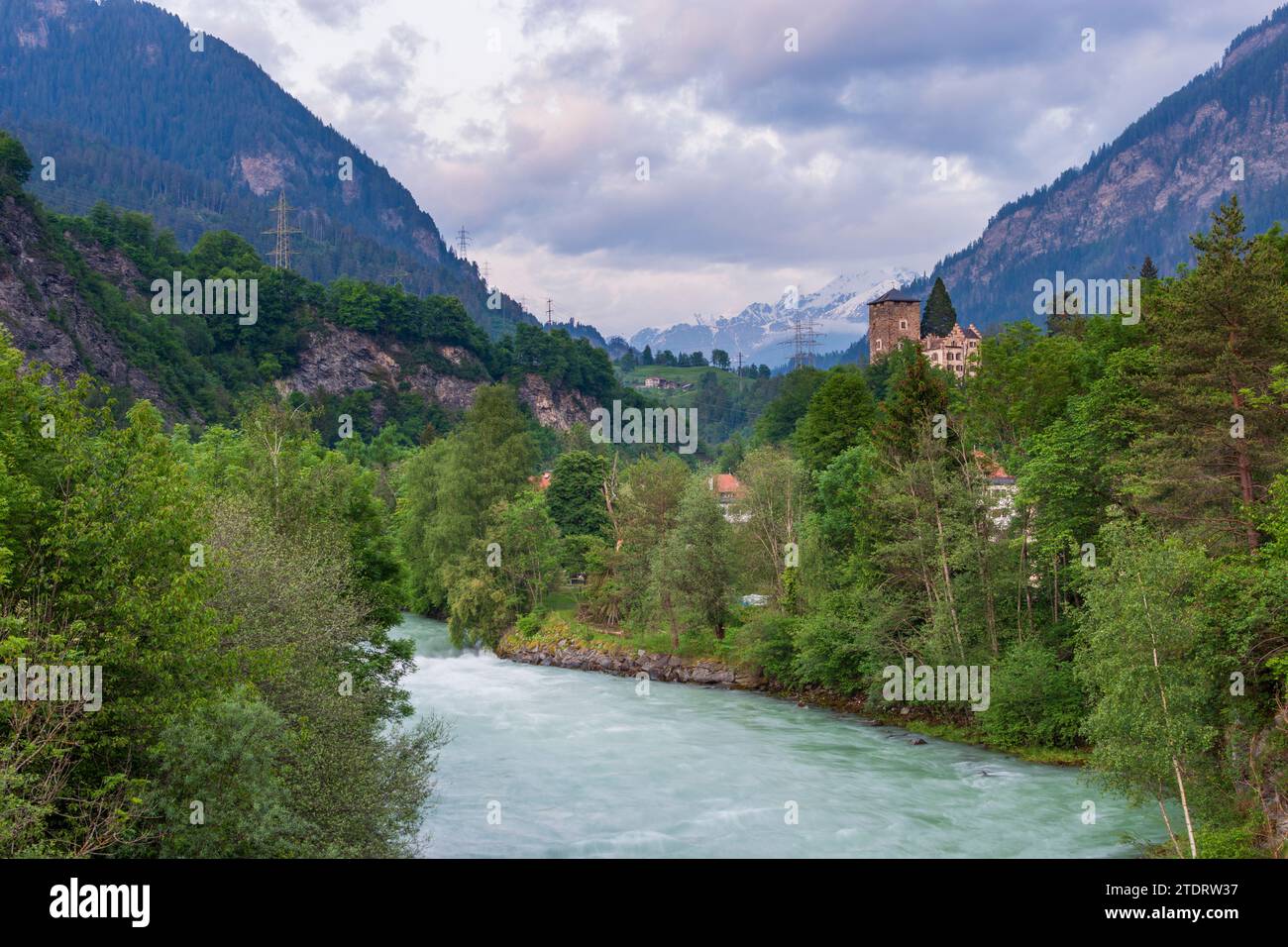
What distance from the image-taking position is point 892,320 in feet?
540

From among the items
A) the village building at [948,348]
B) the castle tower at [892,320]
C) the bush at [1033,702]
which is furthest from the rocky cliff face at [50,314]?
the castle tower at [892,320]

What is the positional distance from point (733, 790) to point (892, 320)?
141060 mm

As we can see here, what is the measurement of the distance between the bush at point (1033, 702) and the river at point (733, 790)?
122cm

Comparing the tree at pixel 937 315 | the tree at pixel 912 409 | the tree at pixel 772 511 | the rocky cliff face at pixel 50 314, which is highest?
the tree at pixel 937 315

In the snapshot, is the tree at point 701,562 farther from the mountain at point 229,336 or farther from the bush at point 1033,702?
the mountain at point 229,336

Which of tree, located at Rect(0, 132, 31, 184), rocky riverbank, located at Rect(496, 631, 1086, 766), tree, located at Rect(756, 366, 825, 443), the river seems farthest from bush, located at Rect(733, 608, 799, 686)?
tree, located at Rect(0, 132, 31, 184)

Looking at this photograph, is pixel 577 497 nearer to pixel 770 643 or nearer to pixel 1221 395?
pixel 770 643

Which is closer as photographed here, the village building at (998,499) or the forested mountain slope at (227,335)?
the village building at (998,499)

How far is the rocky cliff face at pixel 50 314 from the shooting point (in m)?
101

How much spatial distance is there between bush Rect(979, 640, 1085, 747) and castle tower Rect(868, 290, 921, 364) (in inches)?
5087

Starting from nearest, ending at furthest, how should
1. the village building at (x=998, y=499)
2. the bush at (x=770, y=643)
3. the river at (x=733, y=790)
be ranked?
1. the river at (x=733, y=790)
2. the village building at (x=998, y=499)
3. the bush at (x=770, y=643)
